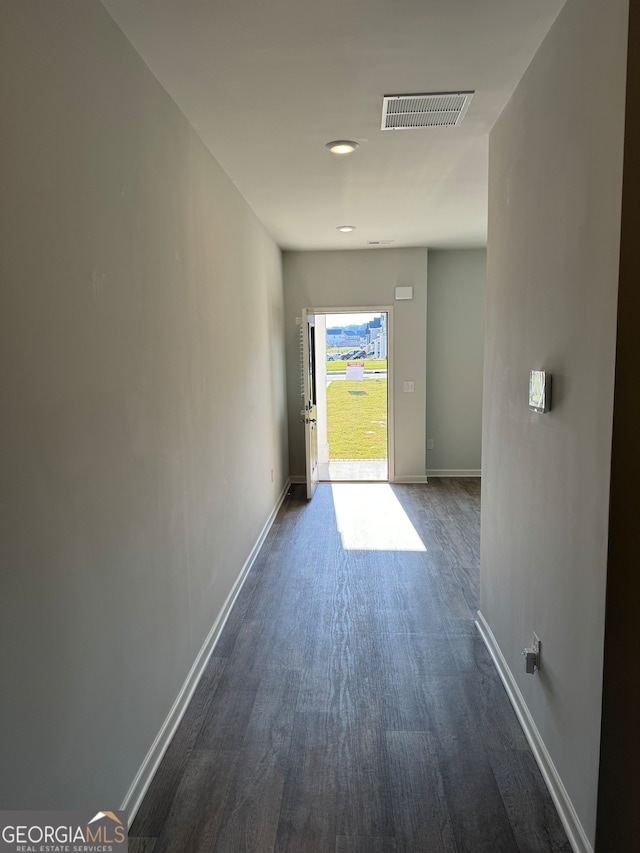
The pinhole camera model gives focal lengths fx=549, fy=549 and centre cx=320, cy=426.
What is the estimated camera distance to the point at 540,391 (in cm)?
192

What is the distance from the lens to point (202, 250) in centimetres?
283

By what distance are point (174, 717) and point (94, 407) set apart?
1.40 meters

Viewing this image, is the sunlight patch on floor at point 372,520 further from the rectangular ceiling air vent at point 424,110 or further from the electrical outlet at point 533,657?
Answer: the rectangular ceiling air vent at point 424,110

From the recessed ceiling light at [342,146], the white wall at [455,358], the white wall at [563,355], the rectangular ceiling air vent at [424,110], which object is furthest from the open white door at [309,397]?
the white wall at [563,355]

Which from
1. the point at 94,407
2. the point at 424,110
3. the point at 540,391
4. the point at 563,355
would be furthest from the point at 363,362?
the point at 94,407

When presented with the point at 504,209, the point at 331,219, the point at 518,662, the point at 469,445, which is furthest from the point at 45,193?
the point at 469,445

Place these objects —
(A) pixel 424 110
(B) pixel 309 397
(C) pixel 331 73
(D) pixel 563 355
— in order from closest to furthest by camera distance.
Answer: (D) pixel 563 355 → (C) pixel 331 73 → (A) pixel 424 110 → (B) pixel 309 397

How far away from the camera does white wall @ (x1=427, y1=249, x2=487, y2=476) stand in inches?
249

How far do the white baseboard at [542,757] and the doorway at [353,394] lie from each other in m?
3.87

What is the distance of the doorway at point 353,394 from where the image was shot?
6.59 meters

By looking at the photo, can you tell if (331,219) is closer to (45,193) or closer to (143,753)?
(45,193)

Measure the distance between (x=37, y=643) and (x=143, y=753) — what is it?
910 millimetres
